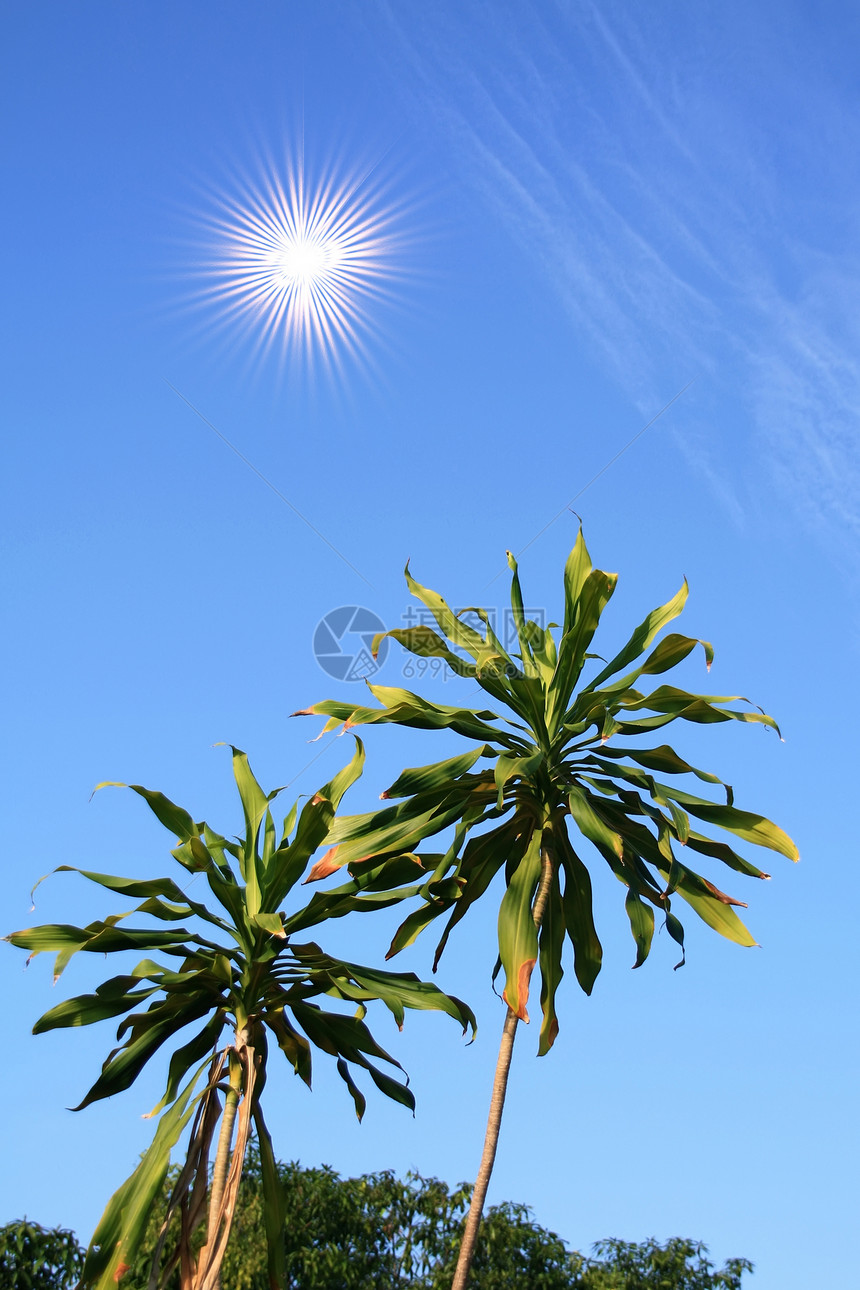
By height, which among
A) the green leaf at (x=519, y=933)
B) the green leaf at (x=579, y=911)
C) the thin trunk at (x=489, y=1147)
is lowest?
the thin trunk at (x=489, y=1147)

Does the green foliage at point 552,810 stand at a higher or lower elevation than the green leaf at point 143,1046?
higher

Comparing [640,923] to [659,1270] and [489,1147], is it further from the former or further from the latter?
[659,1270]

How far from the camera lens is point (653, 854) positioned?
714 centimetres

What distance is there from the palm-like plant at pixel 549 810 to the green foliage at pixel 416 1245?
225 inches

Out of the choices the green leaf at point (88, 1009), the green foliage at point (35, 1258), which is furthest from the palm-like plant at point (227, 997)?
the green foliage at point (35, 1258)

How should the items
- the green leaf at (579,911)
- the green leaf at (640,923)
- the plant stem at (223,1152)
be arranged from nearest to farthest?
the plant stem at (223,1152) < the green leaf at (640,923) < the green leaf at (579,911)

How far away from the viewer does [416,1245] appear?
1152 centimetres

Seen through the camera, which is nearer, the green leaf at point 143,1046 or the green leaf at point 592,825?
the green leaf at point 592,825

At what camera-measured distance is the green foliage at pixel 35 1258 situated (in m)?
9.63

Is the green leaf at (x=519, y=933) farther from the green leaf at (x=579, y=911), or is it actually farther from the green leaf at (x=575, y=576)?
the green leaf at (x=575, y=576)

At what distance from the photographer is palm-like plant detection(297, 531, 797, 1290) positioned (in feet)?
22.4

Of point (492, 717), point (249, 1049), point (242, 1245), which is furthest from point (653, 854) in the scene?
point (242, 1245)

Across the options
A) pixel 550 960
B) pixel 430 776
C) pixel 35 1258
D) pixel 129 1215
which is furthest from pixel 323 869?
pixel 35 1258

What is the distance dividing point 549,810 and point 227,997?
2.47 metres
